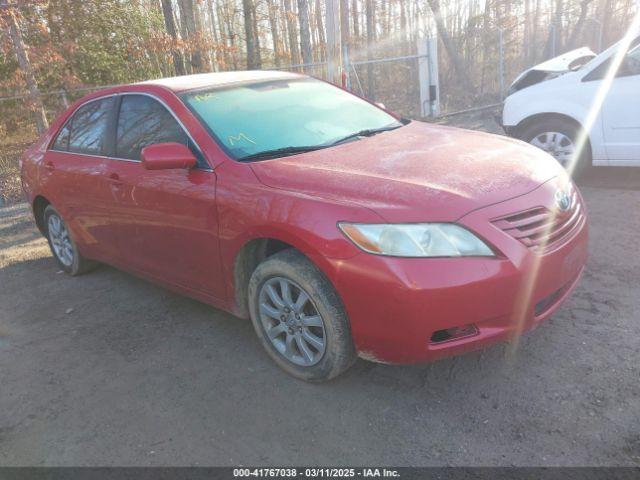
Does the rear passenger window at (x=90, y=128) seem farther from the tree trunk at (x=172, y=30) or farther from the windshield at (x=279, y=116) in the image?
the tree trunk at (x=172, y=30)

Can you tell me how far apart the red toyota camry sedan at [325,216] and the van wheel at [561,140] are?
2.71 metres

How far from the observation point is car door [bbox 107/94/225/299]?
342 centimetres

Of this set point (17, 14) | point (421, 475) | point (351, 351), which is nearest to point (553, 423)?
point (421, 475)

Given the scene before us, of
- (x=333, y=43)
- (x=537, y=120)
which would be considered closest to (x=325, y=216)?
(x=537, y=120)

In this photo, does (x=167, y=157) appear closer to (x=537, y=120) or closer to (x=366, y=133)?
(x=366, y=133)

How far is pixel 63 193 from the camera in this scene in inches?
189

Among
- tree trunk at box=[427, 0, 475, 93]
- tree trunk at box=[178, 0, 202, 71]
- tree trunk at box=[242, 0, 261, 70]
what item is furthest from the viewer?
tree trunk at box=[242, 0, 261, 70]

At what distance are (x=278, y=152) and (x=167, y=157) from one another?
2.18 feet

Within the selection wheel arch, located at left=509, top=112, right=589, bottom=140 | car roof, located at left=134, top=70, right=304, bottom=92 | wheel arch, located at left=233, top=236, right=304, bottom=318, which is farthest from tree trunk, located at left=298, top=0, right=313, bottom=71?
wheel arch, located at left=233, top=236, right=304, bottom=318

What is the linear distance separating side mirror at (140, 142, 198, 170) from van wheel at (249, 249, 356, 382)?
81 centimetres

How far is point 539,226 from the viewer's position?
2.80m

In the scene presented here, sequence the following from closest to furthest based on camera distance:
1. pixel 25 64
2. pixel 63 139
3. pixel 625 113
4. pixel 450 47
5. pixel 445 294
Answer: pixel 445 294, pixel 63 139, pixel 625 113, pixel 25 64, pixel 450 47

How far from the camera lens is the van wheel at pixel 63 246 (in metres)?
5.16

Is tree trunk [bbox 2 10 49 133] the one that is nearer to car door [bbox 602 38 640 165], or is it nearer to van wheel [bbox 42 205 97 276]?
van wheel [bbox 42 205 97 276]
